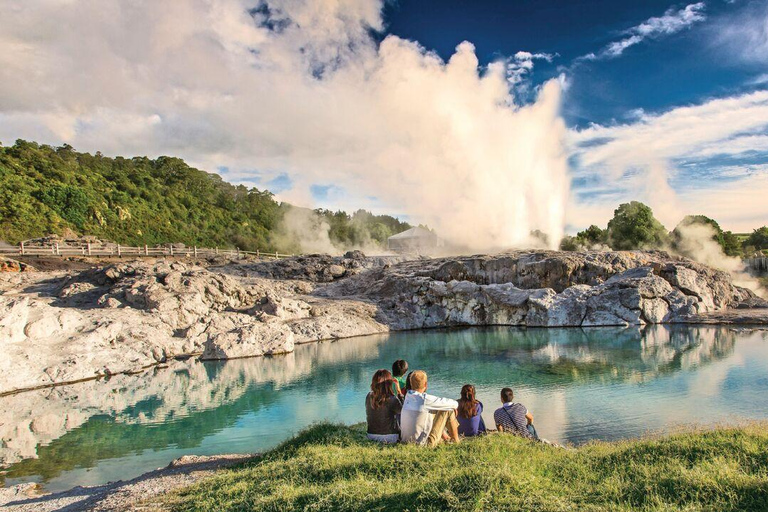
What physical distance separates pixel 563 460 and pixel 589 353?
18955 millimetres

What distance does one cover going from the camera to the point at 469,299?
39.8 meters

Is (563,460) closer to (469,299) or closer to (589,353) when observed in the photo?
(589,353)

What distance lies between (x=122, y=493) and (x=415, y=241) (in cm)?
7417

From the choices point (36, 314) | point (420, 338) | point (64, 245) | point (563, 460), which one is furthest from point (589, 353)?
point (64, 245)

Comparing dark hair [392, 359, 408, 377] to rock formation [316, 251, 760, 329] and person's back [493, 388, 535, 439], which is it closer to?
person's back [493, 388, 535, 439]

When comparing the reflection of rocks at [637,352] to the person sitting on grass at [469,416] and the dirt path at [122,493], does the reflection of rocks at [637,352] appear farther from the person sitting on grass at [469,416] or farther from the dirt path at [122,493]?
the dirt path at [122,493]

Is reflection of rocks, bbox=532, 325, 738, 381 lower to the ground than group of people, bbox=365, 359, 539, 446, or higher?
lower

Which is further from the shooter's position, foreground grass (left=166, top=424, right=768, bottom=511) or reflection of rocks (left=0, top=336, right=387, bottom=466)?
reflection of rocks (left=0, top=336, right=387, bottom=466)

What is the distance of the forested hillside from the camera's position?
56.1 metres

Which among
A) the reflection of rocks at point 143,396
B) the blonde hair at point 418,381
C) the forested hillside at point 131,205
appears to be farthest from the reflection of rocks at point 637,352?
the forested hillside at point 131,205

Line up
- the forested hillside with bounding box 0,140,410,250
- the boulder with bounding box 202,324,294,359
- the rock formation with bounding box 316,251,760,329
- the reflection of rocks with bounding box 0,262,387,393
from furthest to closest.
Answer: the forested hillside with bounding box 0,140,410,250 → the rock formation with bounding box 316,251,760,329 → the boulder with bounding box 202,324,294,359 → the reflection of rocks with bounding box 0,262,387,393

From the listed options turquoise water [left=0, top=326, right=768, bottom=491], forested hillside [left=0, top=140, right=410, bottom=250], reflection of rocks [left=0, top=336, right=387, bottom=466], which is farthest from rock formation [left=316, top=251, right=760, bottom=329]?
forested hillside [left=0, top=140, right=410, bottom=250]

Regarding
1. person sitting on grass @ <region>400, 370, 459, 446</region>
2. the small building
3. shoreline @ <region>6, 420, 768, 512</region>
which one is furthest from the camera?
the small building

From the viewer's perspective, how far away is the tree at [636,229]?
63250mm
